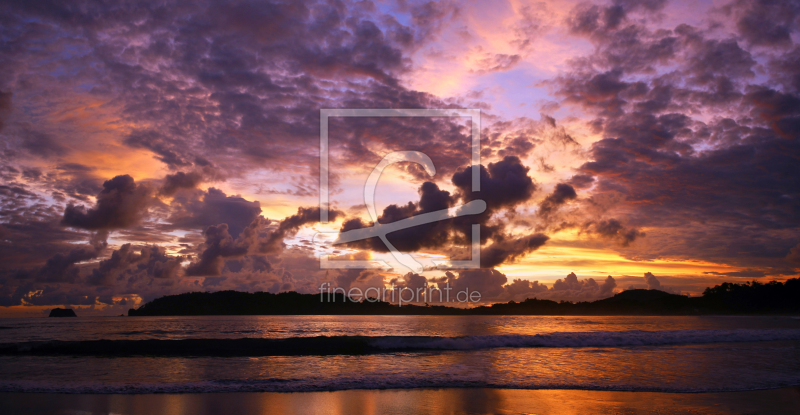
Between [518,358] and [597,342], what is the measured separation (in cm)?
1131

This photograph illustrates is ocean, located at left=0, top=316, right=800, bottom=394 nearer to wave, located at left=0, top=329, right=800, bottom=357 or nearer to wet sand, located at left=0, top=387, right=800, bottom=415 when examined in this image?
wave, located at left=0, top=329, right=800, bottom=357

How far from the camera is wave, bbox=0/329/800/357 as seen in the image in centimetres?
2231

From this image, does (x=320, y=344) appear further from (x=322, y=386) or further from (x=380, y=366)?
(x=322, y=386)

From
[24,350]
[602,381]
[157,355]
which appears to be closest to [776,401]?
[602,381]

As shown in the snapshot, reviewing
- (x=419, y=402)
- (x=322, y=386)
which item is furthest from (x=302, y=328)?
(x=419, y=402)

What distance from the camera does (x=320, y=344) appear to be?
24.1m

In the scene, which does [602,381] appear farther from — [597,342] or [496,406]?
[597,342]

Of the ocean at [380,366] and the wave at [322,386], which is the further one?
the ocean at [380,366]

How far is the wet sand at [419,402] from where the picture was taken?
1034 cm

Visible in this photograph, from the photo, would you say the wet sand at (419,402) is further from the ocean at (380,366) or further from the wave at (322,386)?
the ocean at (380,366)

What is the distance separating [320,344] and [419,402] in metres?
14.4

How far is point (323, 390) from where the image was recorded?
12891 mm

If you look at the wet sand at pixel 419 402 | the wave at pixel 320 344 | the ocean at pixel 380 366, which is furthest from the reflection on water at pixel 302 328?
the wet sand at pixel 419 402

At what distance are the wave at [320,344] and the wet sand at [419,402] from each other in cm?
1058
